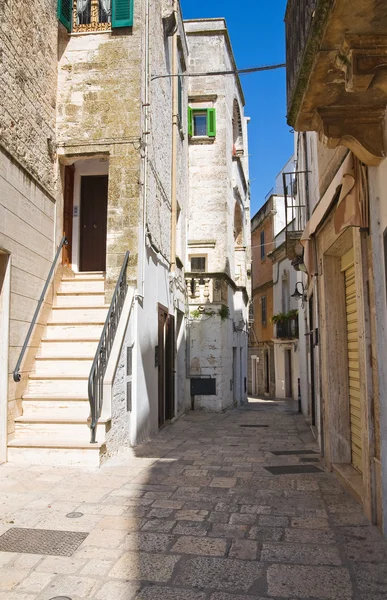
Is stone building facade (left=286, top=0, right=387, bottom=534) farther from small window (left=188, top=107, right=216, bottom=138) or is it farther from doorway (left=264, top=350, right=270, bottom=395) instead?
doorway (left=264, top=350, right=270, bottom=395)

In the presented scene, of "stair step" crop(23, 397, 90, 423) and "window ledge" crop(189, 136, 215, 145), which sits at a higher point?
"window ledge" crop(189, 136, 215, 145)

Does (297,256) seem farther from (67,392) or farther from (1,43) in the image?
(1,43)

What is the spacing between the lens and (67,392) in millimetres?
7309

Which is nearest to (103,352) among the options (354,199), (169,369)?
A: (354,199)

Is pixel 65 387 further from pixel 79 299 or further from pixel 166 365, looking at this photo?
pixel 166 365

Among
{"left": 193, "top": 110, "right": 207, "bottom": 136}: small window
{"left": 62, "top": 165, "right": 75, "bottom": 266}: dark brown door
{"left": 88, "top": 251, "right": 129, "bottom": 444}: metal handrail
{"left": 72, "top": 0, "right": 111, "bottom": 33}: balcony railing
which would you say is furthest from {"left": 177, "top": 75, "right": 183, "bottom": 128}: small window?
{"left": 88, "top": 251, "right": 129, "bottom": 444}: metal handrail

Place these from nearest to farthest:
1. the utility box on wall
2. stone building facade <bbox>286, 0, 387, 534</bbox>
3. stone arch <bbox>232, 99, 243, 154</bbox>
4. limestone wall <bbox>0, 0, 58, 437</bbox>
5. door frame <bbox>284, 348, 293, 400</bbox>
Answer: stone building facade <bbox>286, 0, 387, 534</bbox> < limestone wall <bbox>0, 0, 58, 437</bbox> < the utility box on wall < stone arch <bbox>232, 99, 243, 154</bbox> < door frame <bbox>284, 348, 293, 400</bbox>

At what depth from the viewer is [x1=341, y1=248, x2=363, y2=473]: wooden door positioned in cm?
582

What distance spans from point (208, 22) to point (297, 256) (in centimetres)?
1045

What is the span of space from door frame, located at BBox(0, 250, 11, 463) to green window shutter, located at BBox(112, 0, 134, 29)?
497cm

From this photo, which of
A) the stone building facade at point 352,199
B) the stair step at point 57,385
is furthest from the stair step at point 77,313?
the stone building facade at point 352,199

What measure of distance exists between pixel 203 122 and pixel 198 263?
4.79 m

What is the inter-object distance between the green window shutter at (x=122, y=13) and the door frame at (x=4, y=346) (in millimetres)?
4966

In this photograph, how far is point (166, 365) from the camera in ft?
37.4
